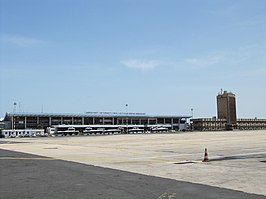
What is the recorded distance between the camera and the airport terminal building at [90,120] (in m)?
149

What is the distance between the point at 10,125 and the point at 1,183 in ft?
485

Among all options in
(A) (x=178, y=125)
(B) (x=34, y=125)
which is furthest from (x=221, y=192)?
(A) (x=178, y=125)

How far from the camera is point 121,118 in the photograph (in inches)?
7106

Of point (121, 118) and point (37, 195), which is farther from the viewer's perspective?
point (121, 118)

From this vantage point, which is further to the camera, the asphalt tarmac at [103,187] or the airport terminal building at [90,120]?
the airport terminal building at [90,120]

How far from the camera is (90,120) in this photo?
169 m

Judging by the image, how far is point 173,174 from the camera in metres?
14.7

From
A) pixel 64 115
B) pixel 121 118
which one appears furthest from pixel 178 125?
pixel 64 115

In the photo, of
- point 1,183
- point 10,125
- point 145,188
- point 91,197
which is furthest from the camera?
point 10,125

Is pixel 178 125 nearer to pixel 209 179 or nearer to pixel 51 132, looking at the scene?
pixel 51 132

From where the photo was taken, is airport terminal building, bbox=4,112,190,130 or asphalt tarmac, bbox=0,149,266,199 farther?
airport terminal building, bbox=4,112,190,130

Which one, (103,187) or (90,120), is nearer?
(103,187)

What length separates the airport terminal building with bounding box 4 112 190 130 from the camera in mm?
149125

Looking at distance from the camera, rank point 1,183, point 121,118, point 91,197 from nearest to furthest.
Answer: point 91,197 → point 1,183 → point 121,118
